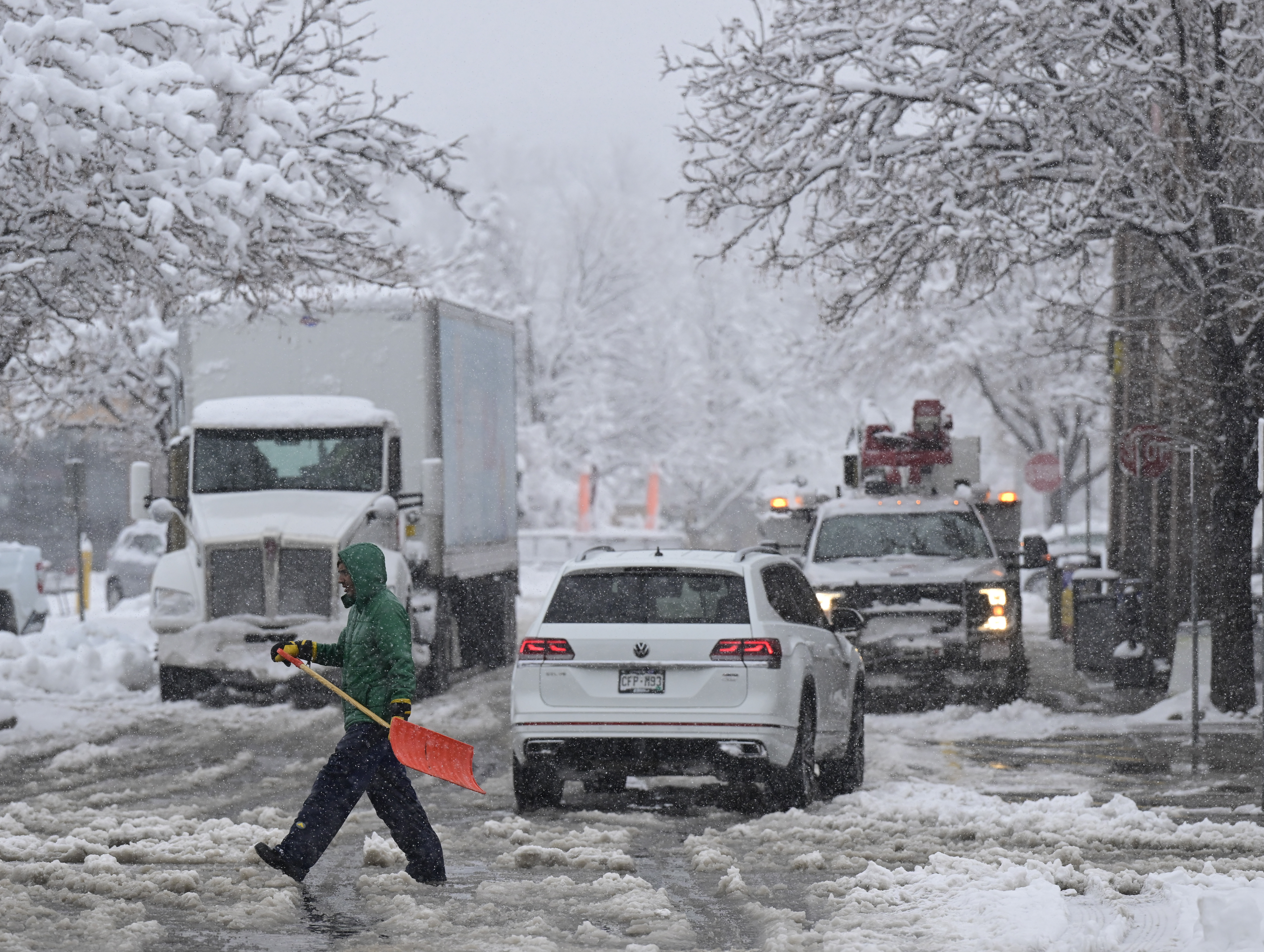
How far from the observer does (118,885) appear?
8812 mm

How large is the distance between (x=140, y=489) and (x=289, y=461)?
1.50 meters

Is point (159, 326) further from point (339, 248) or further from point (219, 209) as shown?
point (219, 209)

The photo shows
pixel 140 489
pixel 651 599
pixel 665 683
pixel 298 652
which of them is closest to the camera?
pixel 298 652

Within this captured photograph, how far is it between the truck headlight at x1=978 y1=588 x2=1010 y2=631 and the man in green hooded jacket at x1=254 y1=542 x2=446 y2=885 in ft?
32.0

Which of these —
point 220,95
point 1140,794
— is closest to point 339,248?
point 220,95

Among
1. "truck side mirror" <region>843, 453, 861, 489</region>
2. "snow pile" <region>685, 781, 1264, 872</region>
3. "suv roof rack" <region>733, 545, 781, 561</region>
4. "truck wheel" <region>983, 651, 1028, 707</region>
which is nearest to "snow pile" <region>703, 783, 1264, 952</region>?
"snow pile" <region>685, 781, 1264, 872</region>

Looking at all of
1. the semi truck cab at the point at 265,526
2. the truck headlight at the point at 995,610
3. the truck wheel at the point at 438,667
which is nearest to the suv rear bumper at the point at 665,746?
the truck headlight at the point at 995,610

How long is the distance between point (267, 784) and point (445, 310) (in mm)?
8660

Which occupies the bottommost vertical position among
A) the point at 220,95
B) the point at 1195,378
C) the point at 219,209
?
the point at 1195,378

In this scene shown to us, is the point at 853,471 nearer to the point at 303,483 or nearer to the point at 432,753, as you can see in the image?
the point at 303,483

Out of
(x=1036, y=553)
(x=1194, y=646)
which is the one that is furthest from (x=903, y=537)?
(x=1194, y=646)

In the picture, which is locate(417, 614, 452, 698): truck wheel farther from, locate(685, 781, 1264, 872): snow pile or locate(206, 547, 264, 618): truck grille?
locate(685, 781, 1264, 872): snow pile

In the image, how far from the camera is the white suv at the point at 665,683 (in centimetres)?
1134

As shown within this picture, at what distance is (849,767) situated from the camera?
1290cm
